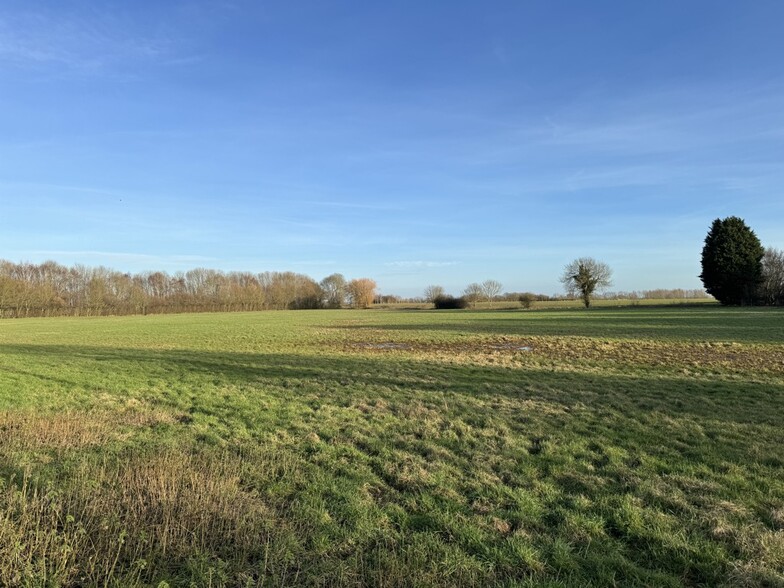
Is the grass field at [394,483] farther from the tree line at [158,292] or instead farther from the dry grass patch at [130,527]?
the tree line at [158,292]

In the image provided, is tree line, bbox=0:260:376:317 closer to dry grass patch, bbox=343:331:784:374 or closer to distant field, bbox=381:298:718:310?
distant field, bbox=381:298:718:310

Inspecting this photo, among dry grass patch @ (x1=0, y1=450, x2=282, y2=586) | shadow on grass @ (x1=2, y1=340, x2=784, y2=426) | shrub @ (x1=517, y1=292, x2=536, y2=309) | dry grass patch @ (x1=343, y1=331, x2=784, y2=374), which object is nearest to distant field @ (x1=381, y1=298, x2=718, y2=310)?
A: shrub @ (x1=517, y1=292, x2=536, y2=309)

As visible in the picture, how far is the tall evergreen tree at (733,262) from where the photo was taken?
63281 millimetres

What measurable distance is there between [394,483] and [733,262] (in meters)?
75.3

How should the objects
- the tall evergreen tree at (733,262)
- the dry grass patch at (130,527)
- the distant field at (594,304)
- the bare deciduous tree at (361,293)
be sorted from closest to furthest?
the dry grass patch at (130,527) → the tall evergreen tree at (733,262) → the distant field at (594,304) → the bare deciduous tree at (361,293)

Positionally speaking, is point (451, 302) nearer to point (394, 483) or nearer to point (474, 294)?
A: point (474, 294)

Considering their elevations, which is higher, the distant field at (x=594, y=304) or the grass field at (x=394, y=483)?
the distant field at (x=594, y=304)

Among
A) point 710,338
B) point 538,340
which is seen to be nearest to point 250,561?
point 538,340

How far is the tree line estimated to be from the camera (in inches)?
3534

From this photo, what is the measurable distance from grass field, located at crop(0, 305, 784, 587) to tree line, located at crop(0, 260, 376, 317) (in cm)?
9743

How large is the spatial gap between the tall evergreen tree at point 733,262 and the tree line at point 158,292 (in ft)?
279

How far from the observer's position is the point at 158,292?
117250mm

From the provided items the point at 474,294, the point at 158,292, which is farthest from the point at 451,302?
the point at 158,292

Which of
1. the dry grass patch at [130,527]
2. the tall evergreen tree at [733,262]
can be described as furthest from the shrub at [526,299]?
the dry grass patch at [130,527]
